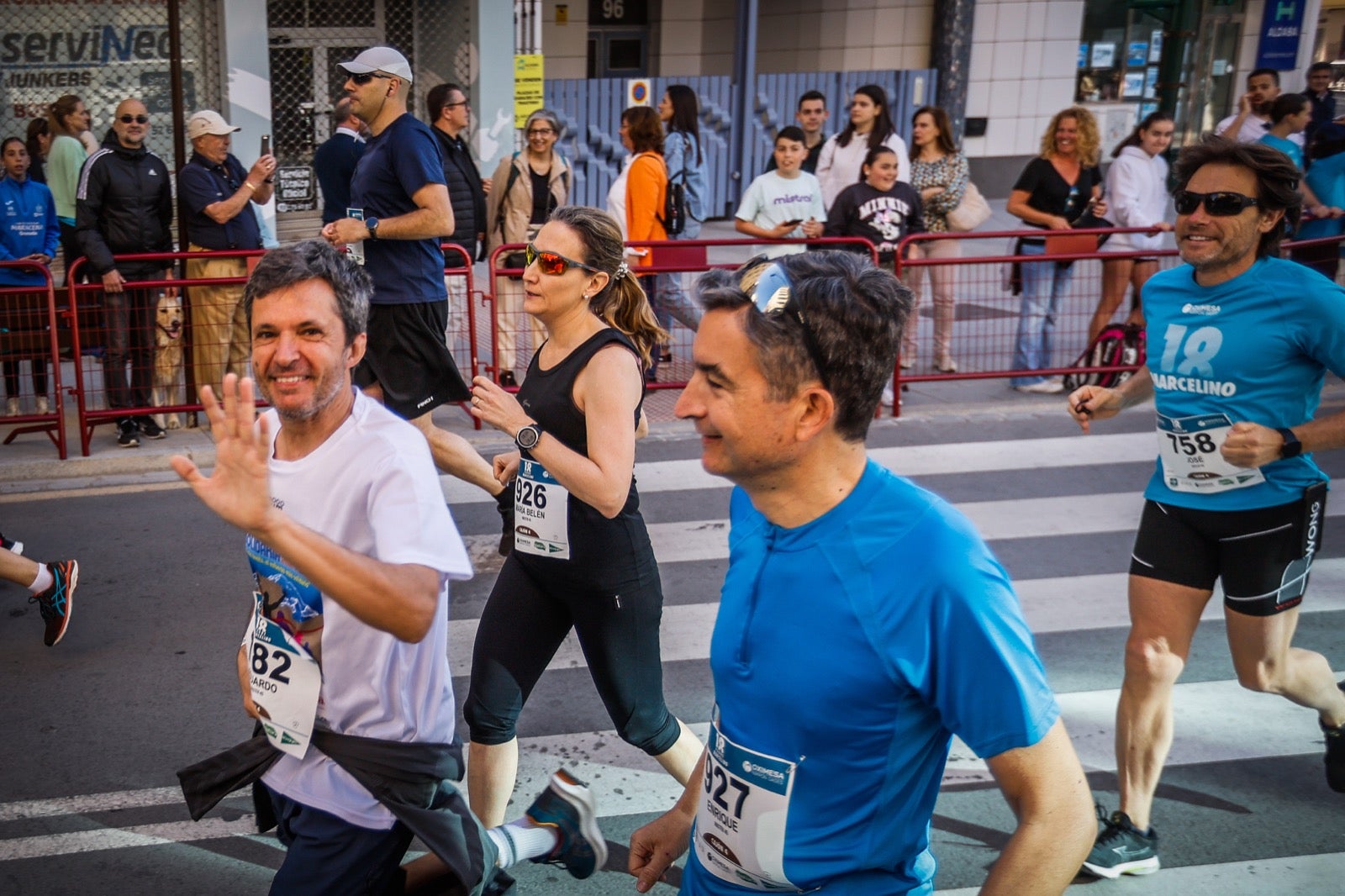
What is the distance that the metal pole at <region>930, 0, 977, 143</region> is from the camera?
67.3 feet

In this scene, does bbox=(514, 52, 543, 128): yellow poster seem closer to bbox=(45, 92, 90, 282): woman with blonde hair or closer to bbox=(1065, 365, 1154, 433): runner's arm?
bbox=(45, 92, 90, 282): woman with blonde hair

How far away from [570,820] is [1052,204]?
8147 millimetres

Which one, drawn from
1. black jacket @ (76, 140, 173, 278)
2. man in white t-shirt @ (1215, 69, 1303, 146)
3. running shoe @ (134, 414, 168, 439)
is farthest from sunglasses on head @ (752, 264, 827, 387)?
man in white t-shirt @ (1215, 69, 1303, 146)

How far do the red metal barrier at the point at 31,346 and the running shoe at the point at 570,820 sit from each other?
5831 mm

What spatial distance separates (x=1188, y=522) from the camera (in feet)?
13.8

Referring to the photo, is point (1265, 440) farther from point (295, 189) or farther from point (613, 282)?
point (295, 189)

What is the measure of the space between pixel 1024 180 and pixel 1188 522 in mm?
6889

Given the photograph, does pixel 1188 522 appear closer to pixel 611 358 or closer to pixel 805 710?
pixel 611 358

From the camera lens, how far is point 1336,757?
4.62m

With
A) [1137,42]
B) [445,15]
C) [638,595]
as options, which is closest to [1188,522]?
[638,595]

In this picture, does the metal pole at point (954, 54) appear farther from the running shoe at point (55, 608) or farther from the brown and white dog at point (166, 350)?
the running shoe at point (55, 608)

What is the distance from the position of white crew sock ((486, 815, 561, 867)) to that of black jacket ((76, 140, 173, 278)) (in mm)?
6274

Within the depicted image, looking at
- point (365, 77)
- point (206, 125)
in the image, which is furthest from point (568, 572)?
point (206, 125)

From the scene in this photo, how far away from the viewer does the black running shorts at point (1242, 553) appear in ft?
13.6
